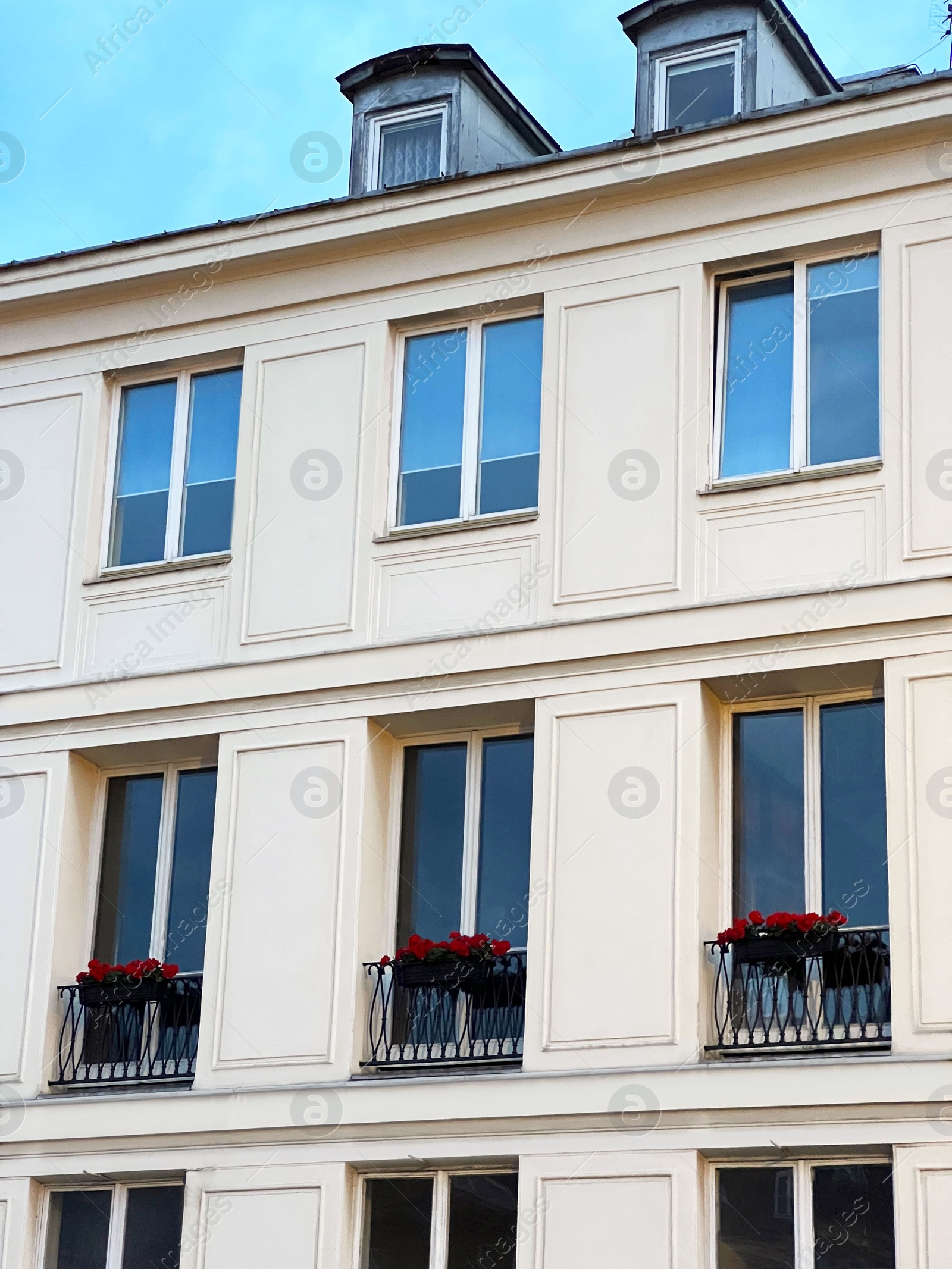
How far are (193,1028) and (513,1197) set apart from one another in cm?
321

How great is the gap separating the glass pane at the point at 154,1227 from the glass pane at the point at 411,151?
9351 mm

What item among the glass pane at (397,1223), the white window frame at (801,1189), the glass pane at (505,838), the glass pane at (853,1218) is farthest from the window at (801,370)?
the glass pane at (397,1223)

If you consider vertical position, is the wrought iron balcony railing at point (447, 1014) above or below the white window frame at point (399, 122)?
below

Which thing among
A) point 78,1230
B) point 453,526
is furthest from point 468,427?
point 78,1230

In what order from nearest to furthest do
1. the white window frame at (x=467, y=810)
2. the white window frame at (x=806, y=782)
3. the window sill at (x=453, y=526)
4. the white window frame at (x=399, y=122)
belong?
the white window frame at (x=806, y=782), the white window frame at (x=467, y=810), the window sill at (x=453, y=526), the white window frame at (x=399, y=122)

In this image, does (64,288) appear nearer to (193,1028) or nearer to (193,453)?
(193,453)

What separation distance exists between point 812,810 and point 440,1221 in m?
4.10

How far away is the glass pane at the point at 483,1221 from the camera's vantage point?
49.3 feet

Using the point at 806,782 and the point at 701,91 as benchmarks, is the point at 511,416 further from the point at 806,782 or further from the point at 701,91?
the point at 806,782

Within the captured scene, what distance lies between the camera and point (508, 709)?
16.5 m

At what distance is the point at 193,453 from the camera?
1853 cm

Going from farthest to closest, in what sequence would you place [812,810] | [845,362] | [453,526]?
[453,526] < [845,362] < [812,810]

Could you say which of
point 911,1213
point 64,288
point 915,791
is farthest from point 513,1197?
point 64,288

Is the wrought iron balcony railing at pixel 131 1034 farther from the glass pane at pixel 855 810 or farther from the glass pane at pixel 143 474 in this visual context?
the glass pane at pixel 855 810
